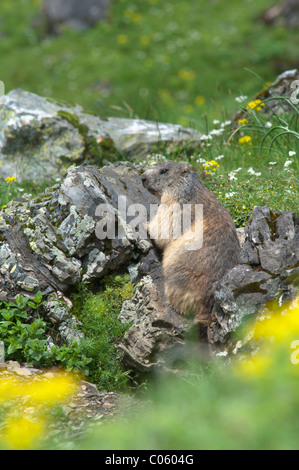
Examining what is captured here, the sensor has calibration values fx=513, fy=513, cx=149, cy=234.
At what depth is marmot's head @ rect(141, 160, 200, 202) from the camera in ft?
19.1

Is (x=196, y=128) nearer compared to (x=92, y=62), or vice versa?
(x=196, y=128)

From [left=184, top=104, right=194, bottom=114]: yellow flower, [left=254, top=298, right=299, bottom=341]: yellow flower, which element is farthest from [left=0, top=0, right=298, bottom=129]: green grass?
[left=254, top=298, right=299, bottom=341]: yellow flower

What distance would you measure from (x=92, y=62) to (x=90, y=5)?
2.72m

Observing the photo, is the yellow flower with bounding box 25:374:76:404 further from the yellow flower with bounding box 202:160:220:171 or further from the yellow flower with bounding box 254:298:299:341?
the yellow flower with bounding box 202:160:220:171

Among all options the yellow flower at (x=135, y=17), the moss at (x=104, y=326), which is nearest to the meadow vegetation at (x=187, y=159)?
the moss at (x=104, y=326)

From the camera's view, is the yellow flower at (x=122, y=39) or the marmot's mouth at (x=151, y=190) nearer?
the marmot's mouth at (x=151, y=190)

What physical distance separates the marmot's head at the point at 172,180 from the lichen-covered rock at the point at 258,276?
3.23 feet

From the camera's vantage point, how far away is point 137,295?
5.47 m

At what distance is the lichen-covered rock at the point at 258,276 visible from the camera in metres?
4.73

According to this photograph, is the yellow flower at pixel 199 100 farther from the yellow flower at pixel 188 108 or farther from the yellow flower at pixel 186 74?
the yellow flower at pixel 186 74

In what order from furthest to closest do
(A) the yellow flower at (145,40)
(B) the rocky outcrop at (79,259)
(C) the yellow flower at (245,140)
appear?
(A) the yellow flower at (145,40), (C) the yellow flower at (245,140), (B) the rocky outcrop at (79,259)

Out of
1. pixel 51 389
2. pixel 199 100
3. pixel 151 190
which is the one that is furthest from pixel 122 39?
pixel 51 389
